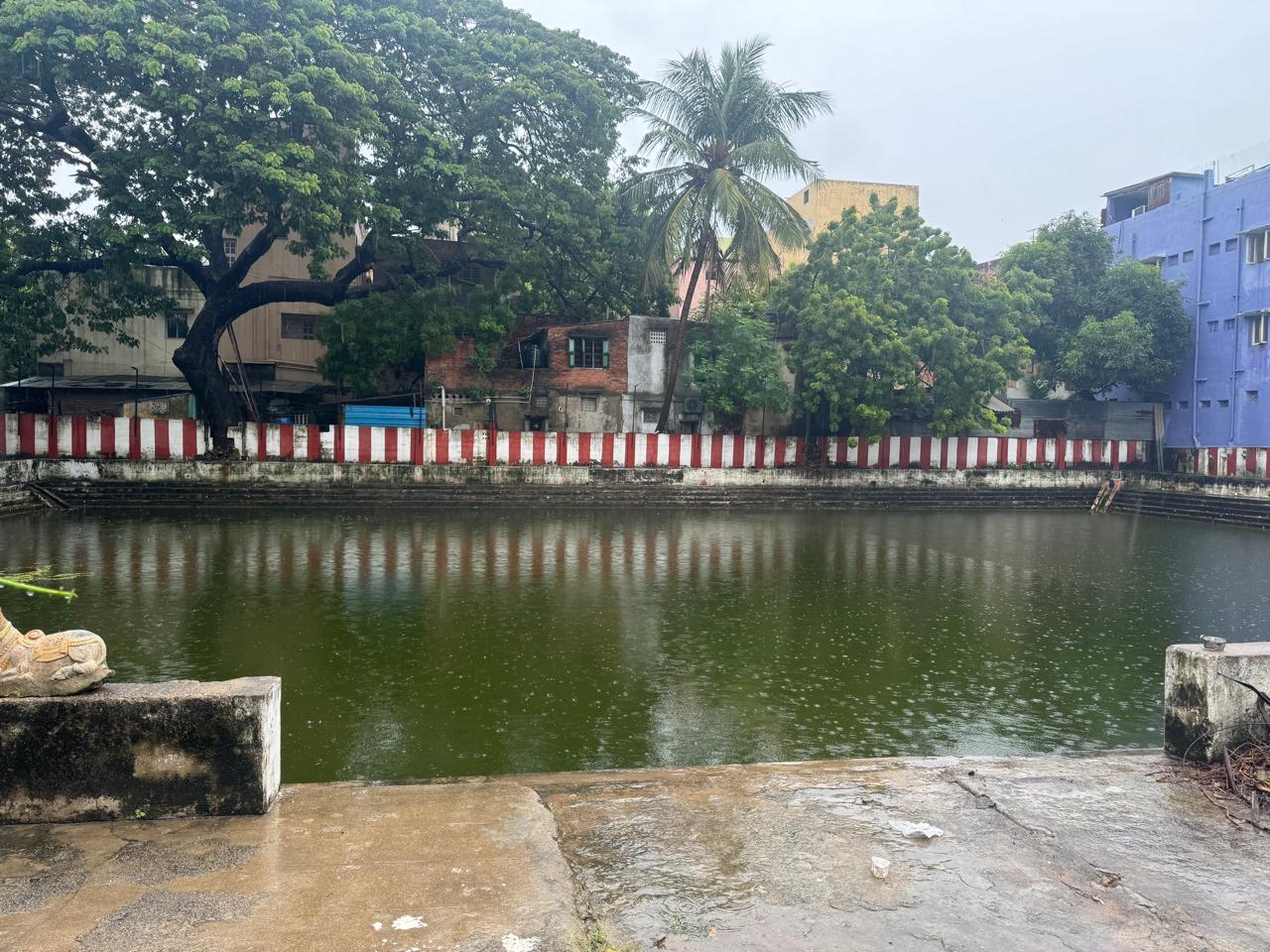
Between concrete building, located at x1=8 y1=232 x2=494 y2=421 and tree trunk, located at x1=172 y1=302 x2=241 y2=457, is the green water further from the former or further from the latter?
concrete building, located at x1=8 y1=232 x2=494 y2=421

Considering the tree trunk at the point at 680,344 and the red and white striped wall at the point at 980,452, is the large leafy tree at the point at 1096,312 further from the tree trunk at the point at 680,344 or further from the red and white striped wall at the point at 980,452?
the tree trunk at the point at 680,344

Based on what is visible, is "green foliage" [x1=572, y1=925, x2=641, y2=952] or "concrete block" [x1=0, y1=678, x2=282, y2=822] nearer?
"green foliage" [x1=572, y1=925, x2=641, y2=952]

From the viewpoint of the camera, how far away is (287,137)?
59.3ft

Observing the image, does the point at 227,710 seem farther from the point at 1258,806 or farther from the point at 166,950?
the point at 1258,806

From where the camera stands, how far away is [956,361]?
23406mm

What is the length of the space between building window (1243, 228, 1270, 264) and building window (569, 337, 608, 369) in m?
17.9

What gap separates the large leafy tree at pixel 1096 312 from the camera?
26531mm

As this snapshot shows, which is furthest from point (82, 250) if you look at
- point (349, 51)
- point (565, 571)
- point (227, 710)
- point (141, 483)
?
point (227, 710)

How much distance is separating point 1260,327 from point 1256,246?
2.23 metres

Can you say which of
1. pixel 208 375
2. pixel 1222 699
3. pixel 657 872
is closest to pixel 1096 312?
pixel 208 375

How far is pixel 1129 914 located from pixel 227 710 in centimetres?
353

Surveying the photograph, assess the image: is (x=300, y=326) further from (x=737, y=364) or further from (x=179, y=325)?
(x=737, y=364)

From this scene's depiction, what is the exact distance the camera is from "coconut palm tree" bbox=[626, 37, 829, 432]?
21.7 metres

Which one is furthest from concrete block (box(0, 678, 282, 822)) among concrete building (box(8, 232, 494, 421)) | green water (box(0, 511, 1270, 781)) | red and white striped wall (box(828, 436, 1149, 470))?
concrete building (box(8, 232, 494, 421))
